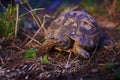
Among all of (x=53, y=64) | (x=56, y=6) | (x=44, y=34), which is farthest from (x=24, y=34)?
(x=56, y=6)

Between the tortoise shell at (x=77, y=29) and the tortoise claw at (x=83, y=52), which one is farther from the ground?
the tortoise shell at (x=77, y=29)

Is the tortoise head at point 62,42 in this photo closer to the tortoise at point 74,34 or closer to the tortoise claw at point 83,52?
the tortoise at point 74,34

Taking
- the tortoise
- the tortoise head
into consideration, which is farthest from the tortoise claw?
the tortoise head

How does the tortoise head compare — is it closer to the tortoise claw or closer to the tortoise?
the tortoise

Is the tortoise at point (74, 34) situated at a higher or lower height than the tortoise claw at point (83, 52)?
higher

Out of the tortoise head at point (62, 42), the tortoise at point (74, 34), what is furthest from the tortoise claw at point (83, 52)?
the tortoise head at point (62, 42)

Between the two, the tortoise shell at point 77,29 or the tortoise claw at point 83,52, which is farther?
the tortoise shell at point 77,29
